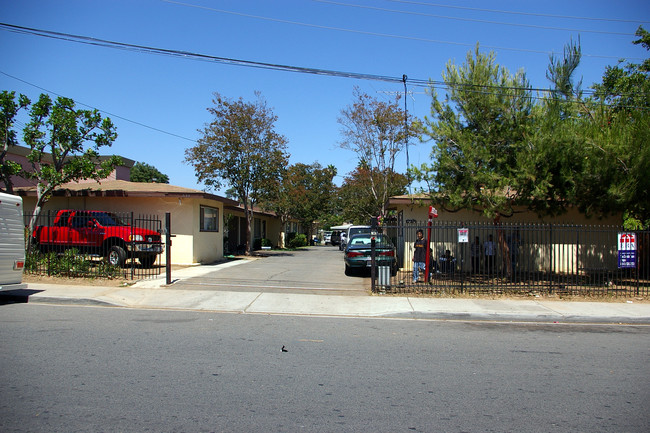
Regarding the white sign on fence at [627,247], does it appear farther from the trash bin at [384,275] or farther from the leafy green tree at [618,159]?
the trash bin at [384,275]

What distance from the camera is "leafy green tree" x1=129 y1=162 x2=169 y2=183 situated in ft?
183

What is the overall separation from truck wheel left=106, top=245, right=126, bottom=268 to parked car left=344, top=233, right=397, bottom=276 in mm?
7776

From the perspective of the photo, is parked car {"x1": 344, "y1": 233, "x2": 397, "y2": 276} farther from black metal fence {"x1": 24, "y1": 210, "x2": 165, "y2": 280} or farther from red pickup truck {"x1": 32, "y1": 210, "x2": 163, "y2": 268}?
red pickup truck {"x1": 32, "y1": 210, "x2": 163, "y2": 268}

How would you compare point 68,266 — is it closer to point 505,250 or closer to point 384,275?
point 384,275

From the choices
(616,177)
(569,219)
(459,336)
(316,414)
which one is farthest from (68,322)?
(569,219)

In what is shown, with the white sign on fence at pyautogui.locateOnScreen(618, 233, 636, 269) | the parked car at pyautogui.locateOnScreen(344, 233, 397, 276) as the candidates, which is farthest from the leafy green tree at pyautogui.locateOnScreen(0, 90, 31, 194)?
the white sign on fence at pyautogui.locateOnScreen(618, 233, 636, 269)

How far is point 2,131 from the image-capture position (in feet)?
47.8

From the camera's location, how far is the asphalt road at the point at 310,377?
428 cm

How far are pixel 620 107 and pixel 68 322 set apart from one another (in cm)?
1658

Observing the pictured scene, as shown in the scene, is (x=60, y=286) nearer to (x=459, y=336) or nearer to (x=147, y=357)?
(x=147, y=357)

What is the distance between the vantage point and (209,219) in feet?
69.3

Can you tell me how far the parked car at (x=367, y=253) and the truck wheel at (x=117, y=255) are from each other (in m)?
7.78

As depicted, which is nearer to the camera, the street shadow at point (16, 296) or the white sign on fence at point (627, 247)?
the street shadow at point (16, 296)

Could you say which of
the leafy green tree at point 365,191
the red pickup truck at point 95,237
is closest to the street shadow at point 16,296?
the red pickup truck at point 95,237
